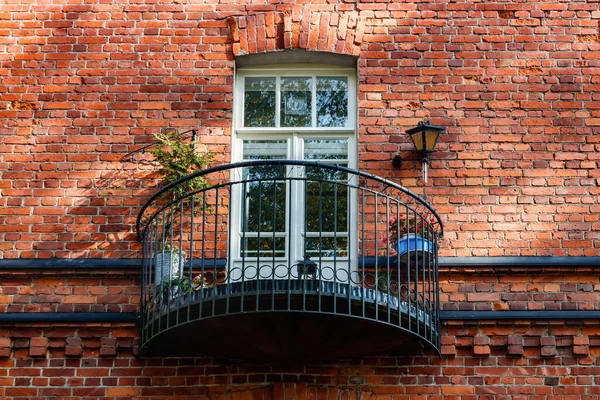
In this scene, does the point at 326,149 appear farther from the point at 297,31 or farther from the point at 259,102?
the point at 297,31

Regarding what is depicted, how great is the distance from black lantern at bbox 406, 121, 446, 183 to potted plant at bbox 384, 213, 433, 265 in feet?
2.02

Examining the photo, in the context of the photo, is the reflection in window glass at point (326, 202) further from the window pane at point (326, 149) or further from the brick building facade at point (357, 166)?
the brick building facade at point (357, 166)

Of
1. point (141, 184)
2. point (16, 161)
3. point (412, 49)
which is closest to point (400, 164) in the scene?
point (412, 49)

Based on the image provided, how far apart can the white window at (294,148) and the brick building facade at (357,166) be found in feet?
0.67

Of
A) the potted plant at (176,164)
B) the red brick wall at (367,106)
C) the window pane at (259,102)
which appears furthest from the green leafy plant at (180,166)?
the window pane at (259,102)

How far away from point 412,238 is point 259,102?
7.38 ft

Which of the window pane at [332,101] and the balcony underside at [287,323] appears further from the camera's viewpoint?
the window pane at [332,101]

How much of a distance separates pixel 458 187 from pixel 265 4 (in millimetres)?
2589

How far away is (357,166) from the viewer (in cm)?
890

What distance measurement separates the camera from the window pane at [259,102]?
9.21 meters

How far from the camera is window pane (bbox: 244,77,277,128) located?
30.2 ft

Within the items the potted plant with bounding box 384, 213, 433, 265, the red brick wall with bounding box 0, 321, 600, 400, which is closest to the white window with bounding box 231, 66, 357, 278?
the potted plant with bounding box 384, 213, 433, 265

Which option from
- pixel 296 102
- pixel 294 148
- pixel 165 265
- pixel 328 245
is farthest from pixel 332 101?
pixel 165 265

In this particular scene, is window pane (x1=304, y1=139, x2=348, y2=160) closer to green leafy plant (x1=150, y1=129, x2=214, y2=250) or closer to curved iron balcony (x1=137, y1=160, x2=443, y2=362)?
curved iron balcony (x1=137, y1=160, x2=443, y2=362)
